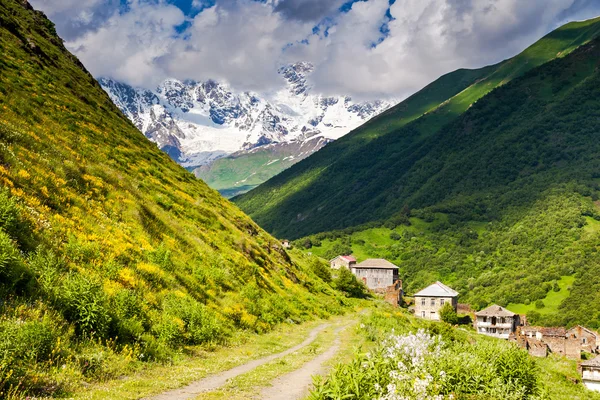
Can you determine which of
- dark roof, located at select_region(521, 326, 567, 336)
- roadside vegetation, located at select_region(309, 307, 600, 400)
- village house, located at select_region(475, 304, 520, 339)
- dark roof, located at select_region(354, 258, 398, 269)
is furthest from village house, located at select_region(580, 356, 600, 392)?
dark roof, located at select_region(354, 258, 398, 269)

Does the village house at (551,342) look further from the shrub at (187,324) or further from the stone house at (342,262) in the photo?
the shrub at (187,324)

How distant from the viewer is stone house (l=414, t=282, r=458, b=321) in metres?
115

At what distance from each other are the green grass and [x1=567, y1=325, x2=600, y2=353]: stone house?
41.7m

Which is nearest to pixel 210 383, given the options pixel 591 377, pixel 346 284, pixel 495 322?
pixel 346 284

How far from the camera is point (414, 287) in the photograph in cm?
17700

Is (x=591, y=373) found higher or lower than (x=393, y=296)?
lower

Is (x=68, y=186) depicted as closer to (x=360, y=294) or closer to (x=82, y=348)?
(x=82, y=348)

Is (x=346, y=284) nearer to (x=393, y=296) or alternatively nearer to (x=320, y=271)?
(x=320, y=271)

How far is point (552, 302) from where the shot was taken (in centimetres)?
15250

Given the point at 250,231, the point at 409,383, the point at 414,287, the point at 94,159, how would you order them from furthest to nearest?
the point at 414,287 → the point at 250,231 → the point at 94,159 → the point at 409,383

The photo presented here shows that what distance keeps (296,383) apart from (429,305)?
110281 mm

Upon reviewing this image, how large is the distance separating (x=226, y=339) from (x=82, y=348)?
27.2 ft

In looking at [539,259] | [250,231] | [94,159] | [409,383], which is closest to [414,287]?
[539,259]

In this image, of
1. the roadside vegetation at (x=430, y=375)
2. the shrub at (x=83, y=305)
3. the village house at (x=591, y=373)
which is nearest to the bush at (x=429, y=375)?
the roadside vegetation at (x=430, y=375)
